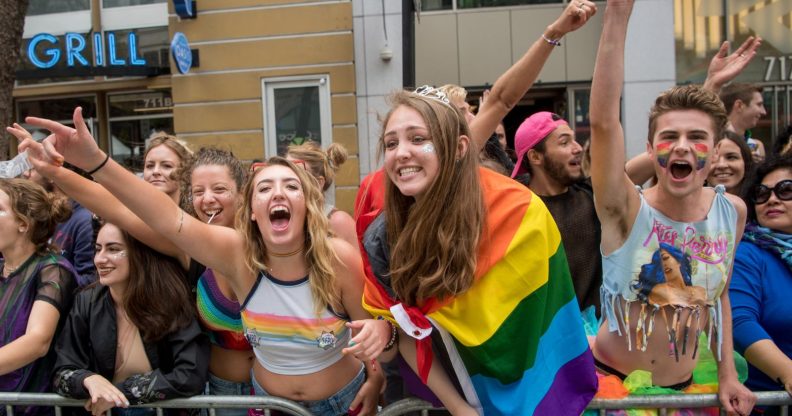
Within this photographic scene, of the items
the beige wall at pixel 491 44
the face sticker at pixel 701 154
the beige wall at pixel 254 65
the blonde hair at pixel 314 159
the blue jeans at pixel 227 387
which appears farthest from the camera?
the beige wall at pixel 254 65

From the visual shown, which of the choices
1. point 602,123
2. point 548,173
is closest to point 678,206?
point 602,123

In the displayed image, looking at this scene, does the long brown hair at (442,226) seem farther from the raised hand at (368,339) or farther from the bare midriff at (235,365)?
the bare midriff at (235,365)

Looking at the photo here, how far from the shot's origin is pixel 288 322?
2381 millimetres

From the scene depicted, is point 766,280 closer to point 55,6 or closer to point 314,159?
point 314,159

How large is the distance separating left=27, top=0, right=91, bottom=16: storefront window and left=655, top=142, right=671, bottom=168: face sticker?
38.8 feet

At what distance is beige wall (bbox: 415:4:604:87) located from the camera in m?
10.0

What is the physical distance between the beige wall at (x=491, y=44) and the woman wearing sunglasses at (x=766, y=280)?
7.80 m

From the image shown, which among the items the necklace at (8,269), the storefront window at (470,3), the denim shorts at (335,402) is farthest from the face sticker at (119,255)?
the storefront window at (470,3)

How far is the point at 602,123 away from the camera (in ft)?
7.10

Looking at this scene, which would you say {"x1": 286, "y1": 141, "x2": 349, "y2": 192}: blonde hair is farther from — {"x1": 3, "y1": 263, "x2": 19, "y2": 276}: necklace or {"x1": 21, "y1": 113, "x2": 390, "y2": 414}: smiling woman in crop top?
{"x1": 3, "y1": 263, "x2": 19, "y2": 276}: necklace

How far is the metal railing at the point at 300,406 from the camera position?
2312 millimetres

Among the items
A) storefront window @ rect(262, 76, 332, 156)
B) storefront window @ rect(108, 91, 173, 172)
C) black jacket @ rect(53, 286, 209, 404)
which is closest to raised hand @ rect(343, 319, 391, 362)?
black jacket @ rect(53, 286, 209, 404)

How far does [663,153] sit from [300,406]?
176 cm

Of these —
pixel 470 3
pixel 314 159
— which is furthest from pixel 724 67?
pixel 470 3
